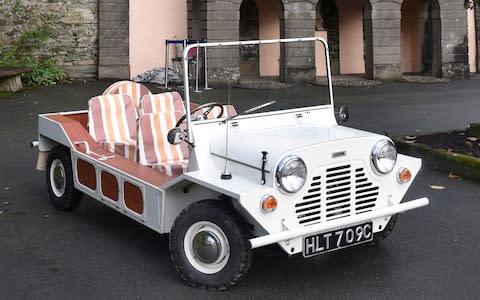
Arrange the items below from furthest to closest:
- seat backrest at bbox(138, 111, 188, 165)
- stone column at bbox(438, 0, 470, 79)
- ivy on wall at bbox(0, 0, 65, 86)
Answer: stone column at bbox(438, 0, 470, 79), ivy on wall at bbox(0, 0, 65, 86), seat backrest at bbox(138, 111, 188, 165)

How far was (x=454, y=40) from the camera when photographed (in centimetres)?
2102

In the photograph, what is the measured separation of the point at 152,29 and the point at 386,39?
657cm

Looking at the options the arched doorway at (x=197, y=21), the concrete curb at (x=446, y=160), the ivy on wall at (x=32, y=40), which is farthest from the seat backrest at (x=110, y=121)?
the arched doorway at (x=197, y=21)

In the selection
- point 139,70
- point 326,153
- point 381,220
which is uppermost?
point 139,70

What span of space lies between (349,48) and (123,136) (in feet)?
55.2

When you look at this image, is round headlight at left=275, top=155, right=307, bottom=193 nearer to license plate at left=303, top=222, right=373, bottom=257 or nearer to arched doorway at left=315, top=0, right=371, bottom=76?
license plate at left=303, top=222, right=373, bottom=257

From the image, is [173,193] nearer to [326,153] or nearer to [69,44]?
[326,153]

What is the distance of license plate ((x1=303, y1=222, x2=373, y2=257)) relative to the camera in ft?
15.1

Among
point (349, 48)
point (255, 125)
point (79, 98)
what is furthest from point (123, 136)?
point (349, 48)

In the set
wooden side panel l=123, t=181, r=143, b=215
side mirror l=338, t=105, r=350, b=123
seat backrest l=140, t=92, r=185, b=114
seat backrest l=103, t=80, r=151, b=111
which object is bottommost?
wooden side panel l=123, t=181, r=143, b=215

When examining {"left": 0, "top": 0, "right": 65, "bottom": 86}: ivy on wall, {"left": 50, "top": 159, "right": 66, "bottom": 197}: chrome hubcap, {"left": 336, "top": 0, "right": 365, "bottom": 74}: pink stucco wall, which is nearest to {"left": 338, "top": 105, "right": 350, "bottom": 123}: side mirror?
{"left": 50, "top": 159, "right": 66, "bottom": 197}: chrome hubcap

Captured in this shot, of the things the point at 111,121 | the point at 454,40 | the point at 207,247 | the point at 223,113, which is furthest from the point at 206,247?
the point at 454,40

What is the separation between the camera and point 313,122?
5.67 metres

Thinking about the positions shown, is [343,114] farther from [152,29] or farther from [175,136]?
[152,29]
